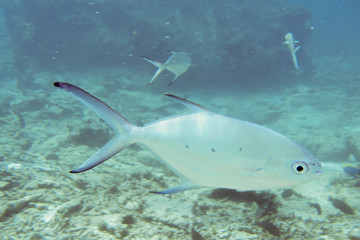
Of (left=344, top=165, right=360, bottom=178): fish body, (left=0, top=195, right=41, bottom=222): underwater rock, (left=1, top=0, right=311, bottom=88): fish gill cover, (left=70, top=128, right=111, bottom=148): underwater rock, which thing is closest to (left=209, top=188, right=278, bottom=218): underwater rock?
(left=0, top=195, right=41, bottom=222): underwater rock

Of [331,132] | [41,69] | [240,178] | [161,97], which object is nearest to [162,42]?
[161,97]

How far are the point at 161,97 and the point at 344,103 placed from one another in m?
11.7

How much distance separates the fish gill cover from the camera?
1522cm

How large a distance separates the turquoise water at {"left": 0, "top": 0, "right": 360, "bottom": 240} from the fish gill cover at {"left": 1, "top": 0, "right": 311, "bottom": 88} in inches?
3.6

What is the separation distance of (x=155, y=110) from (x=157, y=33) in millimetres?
7220

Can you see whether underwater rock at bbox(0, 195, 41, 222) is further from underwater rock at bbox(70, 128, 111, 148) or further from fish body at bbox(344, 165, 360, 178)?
fish body at bbox(344, 165, 360, 178)

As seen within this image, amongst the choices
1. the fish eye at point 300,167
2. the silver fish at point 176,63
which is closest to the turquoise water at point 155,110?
the fish eye at point 300,167

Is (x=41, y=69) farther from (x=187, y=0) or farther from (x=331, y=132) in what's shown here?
(x=331, y=132)

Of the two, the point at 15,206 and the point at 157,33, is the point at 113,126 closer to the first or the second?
the point at 15,206

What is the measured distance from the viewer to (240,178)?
1.28m

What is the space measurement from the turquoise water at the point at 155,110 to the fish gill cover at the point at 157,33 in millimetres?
91

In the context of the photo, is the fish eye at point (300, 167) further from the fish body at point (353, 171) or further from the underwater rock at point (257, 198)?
the fish body at point (353, 171)

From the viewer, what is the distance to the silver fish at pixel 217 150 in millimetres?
1243

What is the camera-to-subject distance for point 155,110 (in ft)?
37.6
